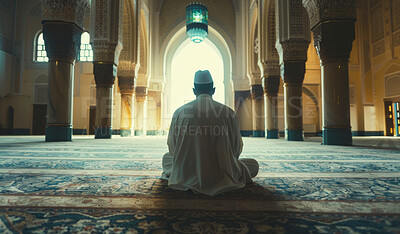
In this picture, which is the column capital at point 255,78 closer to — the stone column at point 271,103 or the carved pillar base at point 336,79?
the stone column at point 271,103

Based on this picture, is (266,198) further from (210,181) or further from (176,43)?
(176,43)

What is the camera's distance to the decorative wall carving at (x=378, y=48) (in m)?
10.5

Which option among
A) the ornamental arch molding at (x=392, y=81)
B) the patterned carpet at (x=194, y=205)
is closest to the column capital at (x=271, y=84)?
the ornamental arch molding at (x=392, y=81)

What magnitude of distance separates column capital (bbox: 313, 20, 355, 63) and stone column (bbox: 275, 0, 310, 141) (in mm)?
1355

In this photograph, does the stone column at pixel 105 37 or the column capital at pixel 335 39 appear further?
the stone column at pixel 105 37

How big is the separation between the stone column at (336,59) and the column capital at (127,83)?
6.55 m

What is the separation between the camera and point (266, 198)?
1290mm

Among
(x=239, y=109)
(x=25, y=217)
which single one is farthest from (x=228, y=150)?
(x=239, y=109)

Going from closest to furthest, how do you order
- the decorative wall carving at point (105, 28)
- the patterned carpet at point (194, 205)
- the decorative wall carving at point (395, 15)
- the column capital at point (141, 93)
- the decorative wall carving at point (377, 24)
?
the patterned carpet at point (194, 205) → the decorative wall carving at point (105, 28) → the decorative wall carving at point (395, 15) → the decorative wall carving at point (377, 24) → the column capital at point (141, 93)

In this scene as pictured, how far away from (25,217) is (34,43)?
13.6 m

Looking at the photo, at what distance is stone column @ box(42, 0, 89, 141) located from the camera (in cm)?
523

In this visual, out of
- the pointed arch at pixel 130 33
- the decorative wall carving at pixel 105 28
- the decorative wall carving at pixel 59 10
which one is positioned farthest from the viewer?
the pointed arch at pixel 130 33

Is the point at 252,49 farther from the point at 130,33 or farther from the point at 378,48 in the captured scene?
the point at 378,48

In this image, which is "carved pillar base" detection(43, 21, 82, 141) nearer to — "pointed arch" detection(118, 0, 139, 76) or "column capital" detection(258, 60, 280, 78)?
"pointed arch" detection(118, 0, 139, 76)
